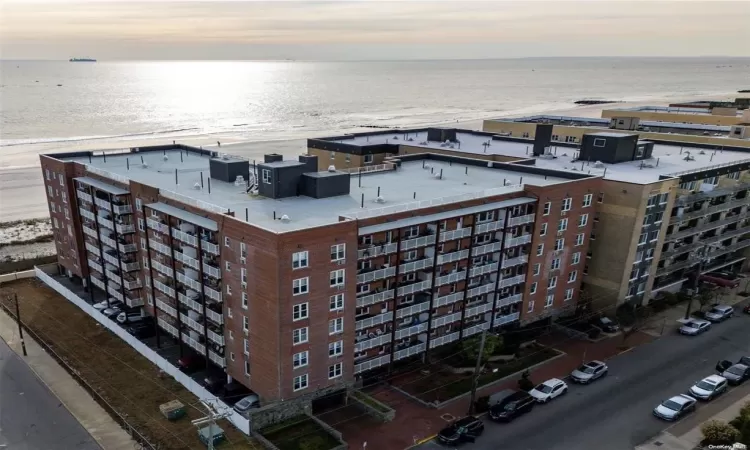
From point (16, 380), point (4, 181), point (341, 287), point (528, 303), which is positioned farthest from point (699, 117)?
point (4, 181)

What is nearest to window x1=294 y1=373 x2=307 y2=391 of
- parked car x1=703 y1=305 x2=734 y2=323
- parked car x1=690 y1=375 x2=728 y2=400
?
parked car x1=690 y1=375 x2=728 y2=400

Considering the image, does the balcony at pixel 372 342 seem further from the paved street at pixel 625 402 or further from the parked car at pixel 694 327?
the parked car at pixel 694 327

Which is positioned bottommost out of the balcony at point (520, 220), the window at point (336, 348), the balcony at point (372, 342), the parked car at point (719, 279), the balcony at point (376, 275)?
the parked car at point (719, 279)

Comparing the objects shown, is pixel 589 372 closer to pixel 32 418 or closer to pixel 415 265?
pixel 415 265

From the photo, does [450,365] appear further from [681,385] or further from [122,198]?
[122,198]

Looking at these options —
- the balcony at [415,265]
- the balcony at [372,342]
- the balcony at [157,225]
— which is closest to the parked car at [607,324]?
the balcony at [415,265]

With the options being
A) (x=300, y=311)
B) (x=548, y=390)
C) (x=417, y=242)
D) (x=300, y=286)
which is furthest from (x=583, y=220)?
(x=300, y=311)
